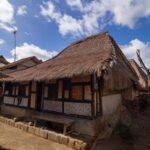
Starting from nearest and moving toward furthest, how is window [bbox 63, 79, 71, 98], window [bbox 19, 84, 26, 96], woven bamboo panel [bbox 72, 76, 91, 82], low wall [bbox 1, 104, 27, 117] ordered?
woven bamboo panel [bbox 72, 76, 91, 82]
window [bbox 63, 79, 71, 98]
low wall [bbox 1, 104, 27, 117]
window [bbox 19, 84, 26, 96]

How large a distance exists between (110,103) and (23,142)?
5231 mm

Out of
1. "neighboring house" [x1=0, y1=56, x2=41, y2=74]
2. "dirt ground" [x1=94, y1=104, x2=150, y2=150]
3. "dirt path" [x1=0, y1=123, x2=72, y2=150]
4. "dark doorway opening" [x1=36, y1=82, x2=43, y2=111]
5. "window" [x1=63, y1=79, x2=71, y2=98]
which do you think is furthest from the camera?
"neighboring house" [x1=0, y1=56, x2=41, y2=74]

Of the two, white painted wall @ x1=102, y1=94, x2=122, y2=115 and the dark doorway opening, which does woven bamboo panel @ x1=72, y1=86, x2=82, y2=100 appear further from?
the dark doorway opening

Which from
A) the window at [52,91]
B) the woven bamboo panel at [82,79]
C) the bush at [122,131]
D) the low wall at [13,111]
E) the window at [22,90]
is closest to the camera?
the bush at [122,131]

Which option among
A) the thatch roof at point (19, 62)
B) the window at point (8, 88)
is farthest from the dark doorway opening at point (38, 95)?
the thatch roof at point (19, 62)

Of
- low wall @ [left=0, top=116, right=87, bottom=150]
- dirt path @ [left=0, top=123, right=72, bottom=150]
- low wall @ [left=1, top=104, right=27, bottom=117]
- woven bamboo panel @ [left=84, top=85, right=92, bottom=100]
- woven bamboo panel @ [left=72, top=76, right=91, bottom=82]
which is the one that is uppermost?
woven bamboo panel @ [left=72, top=76, right=91, bottom=82]

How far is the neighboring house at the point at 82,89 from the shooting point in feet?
26.9

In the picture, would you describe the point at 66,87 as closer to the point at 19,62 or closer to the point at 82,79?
the point at 82,79

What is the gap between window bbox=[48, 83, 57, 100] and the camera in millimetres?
10359

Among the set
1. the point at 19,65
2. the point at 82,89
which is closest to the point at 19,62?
the point at 19,65

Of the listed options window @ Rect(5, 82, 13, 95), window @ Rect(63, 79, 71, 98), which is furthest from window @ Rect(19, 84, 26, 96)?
window @ Rect(63, 79, 71, 98)

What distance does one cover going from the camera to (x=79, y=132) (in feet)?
27.8

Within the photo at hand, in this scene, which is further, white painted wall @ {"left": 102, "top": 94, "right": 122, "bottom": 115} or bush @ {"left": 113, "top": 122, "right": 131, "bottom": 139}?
white painted wall @ {"left": 102, "top": 94, "right": 122, "bottom": 115}

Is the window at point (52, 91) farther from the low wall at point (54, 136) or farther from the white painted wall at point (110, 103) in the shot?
the white painted wall at point (110, 103)
